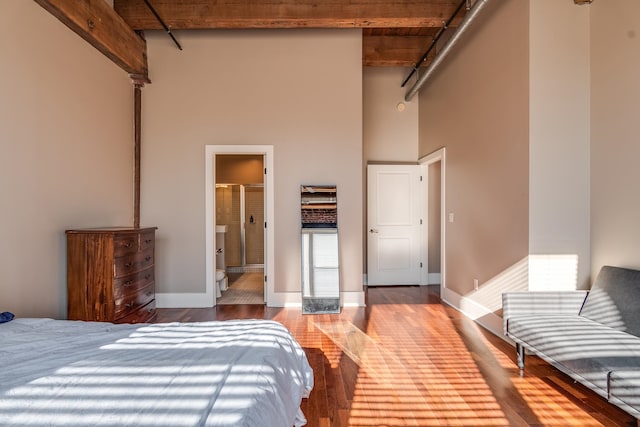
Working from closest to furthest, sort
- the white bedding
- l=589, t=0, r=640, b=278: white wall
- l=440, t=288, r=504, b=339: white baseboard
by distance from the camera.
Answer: the white bedding < l=589, t=0, r=640, b=278: white wall < l=440, t=288, r=504, b=339: white baseboard

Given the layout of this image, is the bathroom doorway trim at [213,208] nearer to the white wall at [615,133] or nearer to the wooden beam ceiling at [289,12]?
the wooden beam ceiling at [289,12]

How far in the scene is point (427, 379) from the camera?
95.7 inches

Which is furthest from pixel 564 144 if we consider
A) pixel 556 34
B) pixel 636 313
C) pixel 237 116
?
pixel 237 116

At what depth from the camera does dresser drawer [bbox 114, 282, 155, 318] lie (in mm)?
2955

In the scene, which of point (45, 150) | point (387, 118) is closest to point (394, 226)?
point (387, 118)

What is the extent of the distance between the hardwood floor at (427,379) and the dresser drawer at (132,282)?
625 mm

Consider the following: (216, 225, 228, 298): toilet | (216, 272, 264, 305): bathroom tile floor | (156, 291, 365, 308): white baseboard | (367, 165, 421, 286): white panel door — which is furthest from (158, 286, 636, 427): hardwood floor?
(367, 165, 421, 286): white panel door

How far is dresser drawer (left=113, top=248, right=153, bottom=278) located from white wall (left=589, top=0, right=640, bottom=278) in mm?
4213

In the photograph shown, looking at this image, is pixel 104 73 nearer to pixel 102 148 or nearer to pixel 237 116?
pixel 102 148

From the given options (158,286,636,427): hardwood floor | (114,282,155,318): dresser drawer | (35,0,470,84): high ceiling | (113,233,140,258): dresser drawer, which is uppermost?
(35,0,470,84): high ceiling

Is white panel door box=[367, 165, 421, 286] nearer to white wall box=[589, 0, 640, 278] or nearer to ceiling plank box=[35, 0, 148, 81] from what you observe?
white wall box=[589, 0, 640, 278]

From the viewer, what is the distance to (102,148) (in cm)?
356

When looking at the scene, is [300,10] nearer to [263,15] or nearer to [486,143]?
[263,15]

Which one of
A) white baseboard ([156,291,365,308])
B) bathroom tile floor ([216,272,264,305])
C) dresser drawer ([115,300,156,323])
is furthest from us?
bathroom tile floor ([216,272,264,305])
